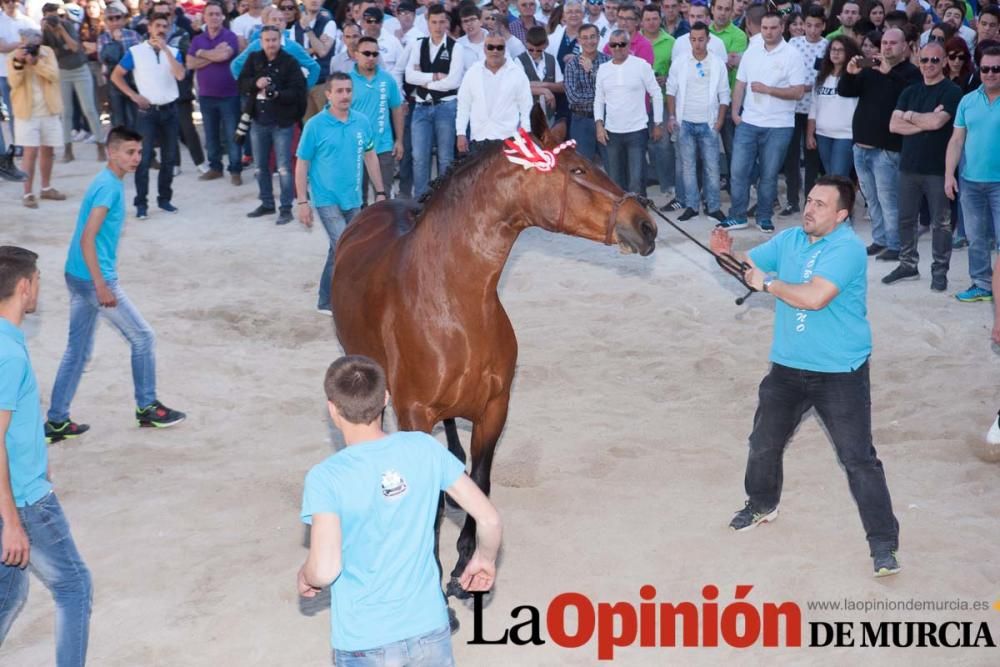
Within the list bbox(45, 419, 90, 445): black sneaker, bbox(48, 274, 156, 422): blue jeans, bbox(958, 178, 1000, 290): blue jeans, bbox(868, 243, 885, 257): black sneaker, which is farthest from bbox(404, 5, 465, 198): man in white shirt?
bbox(45, 419, 90, 445): black sneaker

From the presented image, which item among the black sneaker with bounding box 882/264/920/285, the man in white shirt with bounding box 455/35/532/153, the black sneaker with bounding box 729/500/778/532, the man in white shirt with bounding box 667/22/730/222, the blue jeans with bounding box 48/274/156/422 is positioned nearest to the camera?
the black sneaker with bounding box 729/500/778/532

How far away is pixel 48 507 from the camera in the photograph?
4777 millimetres

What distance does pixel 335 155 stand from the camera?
410 inches

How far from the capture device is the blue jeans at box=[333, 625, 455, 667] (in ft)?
12.6

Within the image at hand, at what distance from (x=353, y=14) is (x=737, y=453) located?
939 cm

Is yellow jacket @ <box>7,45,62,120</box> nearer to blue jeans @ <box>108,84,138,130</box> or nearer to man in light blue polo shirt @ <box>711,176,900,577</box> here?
blue jeans @ <box>108,84,138,130</box>

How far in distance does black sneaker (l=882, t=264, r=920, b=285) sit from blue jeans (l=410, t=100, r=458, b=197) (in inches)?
207

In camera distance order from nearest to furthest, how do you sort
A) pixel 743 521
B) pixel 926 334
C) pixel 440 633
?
pixel 440 633, pixel 743 521, pixel 926 334

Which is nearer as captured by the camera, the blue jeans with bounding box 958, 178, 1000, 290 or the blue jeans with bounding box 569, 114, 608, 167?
the blue jeans with bounding box 958, 178, 1000, 290

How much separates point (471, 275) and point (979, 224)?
6.74m

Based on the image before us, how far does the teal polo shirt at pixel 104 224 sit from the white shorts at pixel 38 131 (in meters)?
7.26

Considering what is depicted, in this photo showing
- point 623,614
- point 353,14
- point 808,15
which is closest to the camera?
point 623,614

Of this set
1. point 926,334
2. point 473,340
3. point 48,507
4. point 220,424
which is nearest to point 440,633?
point 48,507

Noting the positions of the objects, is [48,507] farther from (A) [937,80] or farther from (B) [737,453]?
(A) [937,80]
